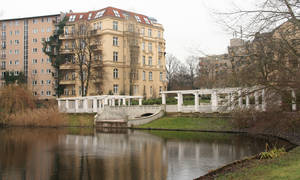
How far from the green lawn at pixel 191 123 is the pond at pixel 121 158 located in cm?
615

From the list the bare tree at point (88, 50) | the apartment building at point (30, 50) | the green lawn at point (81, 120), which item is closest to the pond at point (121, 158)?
the green lawn at point (81, 120)

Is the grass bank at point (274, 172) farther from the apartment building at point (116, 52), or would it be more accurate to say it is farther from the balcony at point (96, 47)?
the balcony at point (96, 47)

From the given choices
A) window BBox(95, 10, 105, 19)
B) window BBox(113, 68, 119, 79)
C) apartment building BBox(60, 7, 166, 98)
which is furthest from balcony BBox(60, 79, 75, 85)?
window BBox(95, 10, 105, 19)

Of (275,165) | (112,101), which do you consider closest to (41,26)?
(112,101)

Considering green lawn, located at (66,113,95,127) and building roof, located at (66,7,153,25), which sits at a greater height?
building roof, located at (66,7,153,25)

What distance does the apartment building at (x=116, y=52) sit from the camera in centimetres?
5628

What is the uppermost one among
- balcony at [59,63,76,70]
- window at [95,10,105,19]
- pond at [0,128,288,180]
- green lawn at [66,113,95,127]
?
window at [95,10,105,19]

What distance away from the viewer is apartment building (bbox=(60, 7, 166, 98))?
185 ft

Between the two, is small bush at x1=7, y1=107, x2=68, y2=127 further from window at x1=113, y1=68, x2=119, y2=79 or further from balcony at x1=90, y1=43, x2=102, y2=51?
window at x1=113, y1=68, x2=119, y2=79

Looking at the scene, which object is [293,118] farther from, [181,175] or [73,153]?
[73,153]

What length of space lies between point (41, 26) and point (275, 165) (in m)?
68.0

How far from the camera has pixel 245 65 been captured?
15.8 metres

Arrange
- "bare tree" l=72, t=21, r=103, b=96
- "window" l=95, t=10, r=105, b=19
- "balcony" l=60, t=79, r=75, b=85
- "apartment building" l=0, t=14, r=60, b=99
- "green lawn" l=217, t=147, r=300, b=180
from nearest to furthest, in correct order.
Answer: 1. "green lawn" l=217, t=147, r=300, b=180
2. "bare tree" l=72, t=21, r=103, b=96
3. "window" l=95, t=10, r=105, b=19
4. "balcony" l=60, t=79, r=75, b=85
5. "apartment building" l=0, t=14, r=60, b=99

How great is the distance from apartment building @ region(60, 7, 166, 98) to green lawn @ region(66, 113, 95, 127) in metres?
8.19
